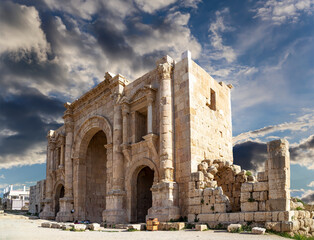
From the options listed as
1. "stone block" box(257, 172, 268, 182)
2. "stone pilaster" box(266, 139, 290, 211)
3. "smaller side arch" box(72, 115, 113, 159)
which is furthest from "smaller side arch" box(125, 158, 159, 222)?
"stone pilaster" box(266, 139, 290, 211)

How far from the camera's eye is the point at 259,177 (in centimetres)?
1044

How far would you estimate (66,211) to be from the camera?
64.7ft

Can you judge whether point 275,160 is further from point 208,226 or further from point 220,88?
point 220,88

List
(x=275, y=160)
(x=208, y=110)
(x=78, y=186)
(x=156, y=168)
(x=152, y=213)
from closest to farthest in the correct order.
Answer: (x=275, y=160) → (x=152, y=213) → (x=156, y=168) → (x=208, y=110) → (x=78, y=186)

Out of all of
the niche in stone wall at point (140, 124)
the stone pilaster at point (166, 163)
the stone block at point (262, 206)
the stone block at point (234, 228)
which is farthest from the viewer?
Result: the niche in stone wall at point (140, 124)

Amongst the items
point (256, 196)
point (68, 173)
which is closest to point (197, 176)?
point (256, 196)

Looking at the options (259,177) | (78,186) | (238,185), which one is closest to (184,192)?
(238,185)

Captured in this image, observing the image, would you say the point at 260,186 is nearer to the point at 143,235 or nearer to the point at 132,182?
the point at 143,235

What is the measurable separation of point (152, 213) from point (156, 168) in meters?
1.95

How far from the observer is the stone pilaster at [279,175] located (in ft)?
31.9

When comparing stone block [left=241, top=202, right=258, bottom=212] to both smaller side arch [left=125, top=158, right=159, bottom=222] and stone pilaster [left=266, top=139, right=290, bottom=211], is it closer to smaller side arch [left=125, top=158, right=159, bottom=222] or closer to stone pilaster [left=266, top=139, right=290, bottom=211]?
stone pilaster [left=266, top=139, right=290, bottom=211]

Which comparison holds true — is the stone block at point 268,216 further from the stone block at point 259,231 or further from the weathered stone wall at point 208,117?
the weathered stone wall at point 208,117

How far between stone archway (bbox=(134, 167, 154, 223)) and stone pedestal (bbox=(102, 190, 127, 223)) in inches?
26.0

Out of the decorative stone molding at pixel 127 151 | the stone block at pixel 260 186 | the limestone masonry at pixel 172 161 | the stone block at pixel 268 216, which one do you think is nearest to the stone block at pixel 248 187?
the limestone masonry at pixel 172 161
